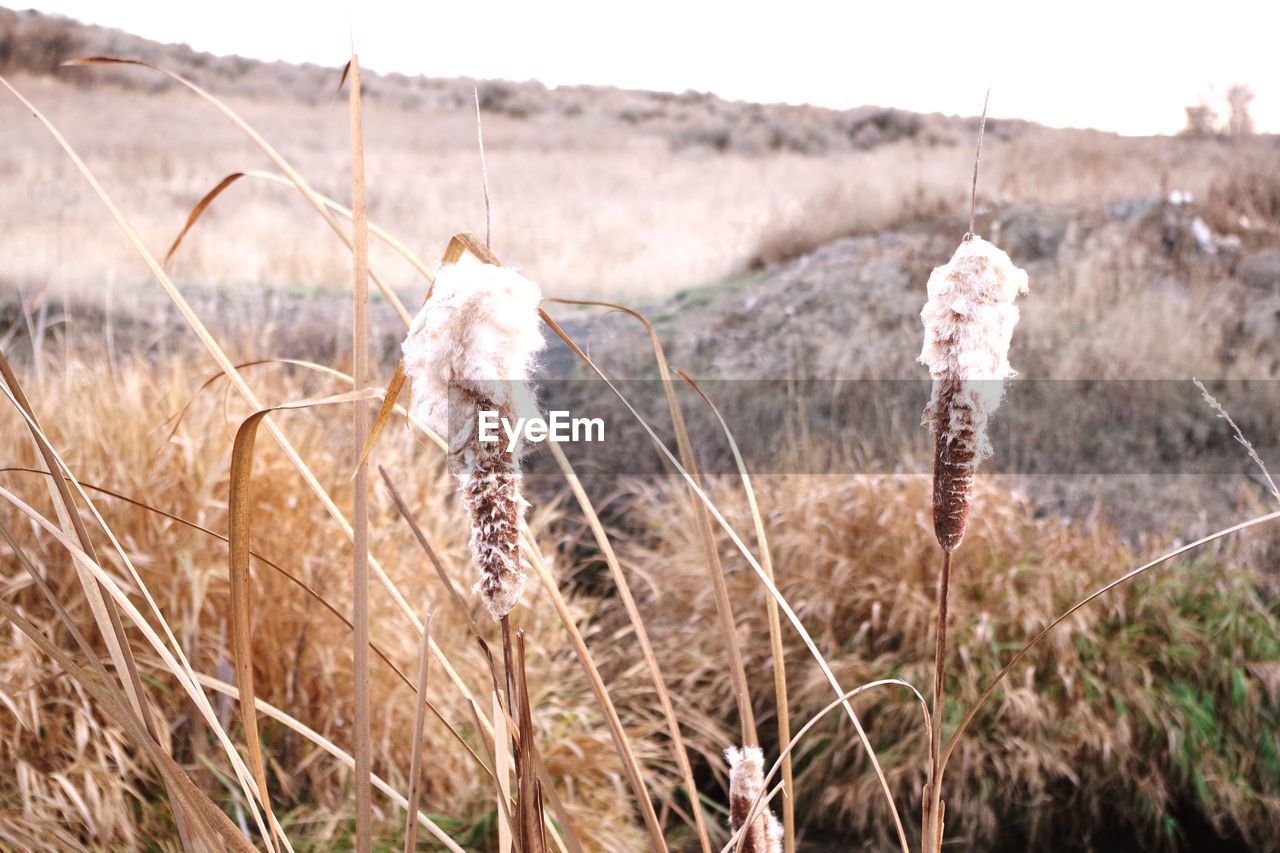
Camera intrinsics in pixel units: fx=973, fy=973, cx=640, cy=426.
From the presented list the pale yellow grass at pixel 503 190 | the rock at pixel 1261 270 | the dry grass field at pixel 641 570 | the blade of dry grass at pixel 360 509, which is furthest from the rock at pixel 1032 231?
the blade of dry grass at pixel 360 509

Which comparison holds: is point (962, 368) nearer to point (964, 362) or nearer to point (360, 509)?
point (964, 362)

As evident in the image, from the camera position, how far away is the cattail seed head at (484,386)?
0.99ft

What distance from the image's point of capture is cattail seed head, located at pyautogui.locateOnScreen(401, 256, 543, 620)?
11.8 inches

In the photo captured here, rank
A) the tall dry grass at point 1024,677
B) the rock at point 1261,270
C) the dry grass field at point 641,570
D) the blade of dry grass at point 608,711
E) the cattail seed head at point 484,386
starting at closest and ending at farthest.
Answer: the cattail seed head at point 484,386
the blade of dry grass at point 608,711
the dry grass field at point 641,570
the tall dry grass at point 1024,677
the rock at point 1261,270

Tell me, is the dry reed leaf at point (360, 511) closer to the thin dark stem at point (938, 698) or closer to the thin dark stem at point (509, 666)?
the thin dark stem at point (509, 666)

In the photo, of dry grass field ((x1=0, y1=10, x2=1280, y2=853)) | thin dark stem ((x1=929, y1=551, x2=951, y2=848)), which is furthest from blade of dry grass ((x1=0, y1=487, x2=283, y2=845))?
thin dark stem ((x1=929, y1=551, x2=951, y2=848))

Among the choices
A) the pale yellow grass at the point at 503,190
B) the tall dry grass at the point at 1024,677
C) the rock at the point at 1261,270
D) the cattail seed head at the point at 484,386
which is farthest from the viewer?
the pale yellow grass at the point at 503,190

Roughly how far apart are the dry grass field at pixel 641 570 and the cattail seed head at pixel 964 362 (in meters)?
0.10

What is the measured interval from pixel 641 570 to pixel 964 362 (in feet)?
3.12

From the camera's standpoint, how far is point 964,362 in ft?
1.18

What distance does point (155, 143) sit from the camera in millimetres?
4656

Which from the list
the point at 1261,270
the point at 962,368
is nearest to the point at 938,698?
the point at 962,368

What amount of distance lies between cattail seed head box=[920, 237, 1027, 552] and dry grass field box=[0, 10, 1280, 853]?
10 cm

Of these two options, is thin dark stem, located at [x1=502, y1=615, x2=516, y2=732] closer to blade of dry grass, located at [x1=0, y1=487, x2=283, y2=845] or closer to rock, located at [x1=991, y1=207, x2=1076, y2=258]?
blade of dry grass, located at [x1=0, y1=487, x2=283, y2=845]
